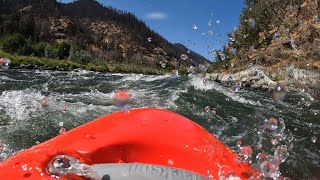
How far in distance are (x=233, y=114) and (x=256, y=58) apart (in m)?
24.4

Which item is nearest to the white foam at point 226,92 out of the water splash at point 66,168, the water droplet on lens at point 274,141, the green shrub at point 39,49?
the water droplet on lens at point 274,141

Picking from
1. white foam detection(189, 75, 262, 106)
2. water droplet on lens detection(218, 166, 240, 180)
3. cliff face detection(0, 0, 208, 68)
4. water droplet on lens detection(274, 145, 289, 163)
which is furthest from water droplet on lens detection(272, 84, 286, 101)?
cliff face detection(0, 0, 208, 68)

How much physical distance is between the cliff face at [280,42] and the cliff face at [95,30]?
7398 centimetres

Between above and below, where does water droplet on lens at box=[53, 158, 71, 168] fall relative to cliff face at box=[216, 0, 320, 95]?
below

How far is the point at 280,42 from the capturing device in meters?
30.9

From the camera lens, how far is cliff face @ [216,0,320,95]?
76.1 feet

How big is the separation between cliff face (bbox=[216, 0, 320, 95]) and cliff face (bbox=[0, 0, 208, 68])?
73978 millimetres

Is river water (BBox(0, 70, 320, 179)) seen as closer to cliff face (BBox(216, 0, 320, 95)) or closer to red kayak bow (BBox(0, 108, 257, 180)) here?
red kayak bow (BBox(0, 108, 257, 180))

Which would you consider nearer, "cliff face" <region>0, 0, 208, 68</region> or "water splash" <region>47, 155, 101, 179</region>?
"water splash" <region>47, 155, 101, 179</region>

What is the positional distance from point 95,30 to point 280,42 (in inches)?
5486

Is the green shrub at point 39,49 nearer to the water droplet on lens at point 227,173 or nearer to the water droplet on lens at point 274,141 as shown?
the water droplet on lens at point 274,141

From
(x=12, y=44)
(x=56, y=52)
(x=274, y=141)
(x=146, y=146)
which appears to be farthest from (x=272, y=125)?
(x=56, y=52)

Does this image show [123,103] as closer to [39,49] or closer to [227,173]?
[227,173]

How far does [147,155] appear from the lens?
2773 mm
